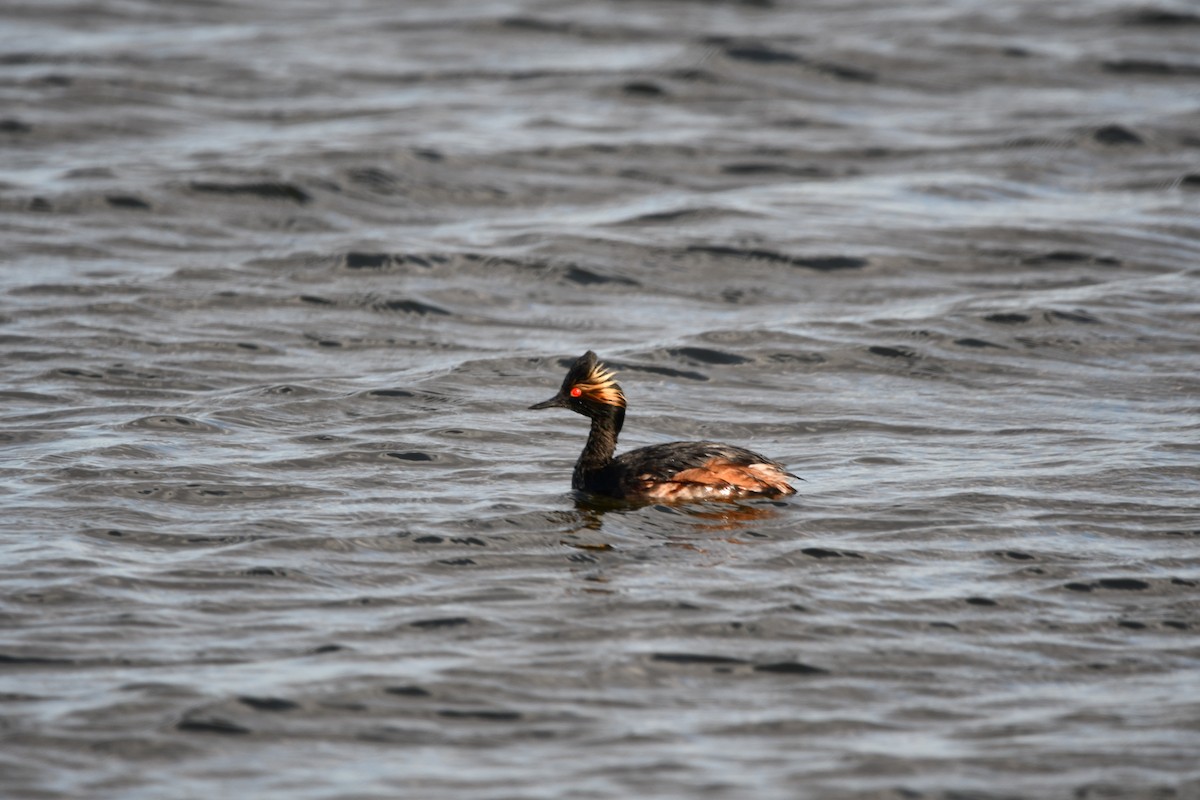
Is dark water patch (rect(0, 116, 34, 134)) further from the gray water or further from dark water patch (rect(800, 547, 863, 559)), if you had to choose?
dark water patch (rect(800, 547, 863, 559))

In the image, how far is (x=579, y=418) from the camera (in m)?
13.3

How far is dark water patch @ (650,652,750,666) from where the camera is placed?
27.1 feet

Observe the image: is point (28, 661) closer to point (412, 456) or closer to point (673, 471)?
point (412, 456)

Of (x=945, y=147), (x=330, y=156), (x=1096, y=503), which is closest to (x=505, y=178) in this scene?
(x=330, y=156)

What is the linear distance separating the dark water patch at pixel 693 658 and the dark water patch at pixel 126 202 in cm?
1237

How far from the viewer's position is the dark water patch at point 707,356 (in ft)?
48.0

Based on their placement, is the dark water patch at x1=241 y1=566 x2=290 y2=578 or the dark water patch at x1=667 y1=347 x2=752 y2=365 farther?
the dark water patch at x1=667 y1=347 x2=752 y2=365

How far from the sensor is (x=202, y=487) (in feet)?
35.8

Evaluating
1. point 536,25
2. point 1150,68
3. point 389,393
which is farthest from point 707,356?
point 536,25

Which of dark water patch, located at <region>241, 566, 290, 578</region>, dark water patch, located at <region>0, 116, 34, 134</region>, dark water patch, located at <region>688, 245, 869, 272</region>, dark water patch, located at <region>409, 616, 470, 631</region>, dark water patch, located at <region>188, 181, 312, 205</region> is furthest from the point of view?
dark water patch, located at <region>0, 116, 34, 134</region>

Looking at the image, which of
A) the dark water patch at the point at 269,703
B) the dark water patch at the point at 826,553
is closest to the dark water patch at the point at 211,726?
the dark water patch at the point at 269,703

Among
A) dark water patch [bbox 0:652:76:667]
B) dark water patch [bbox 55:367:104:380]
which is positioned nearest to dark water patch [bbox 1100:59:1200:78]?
dark water patch [bbox 55:367:104:380]

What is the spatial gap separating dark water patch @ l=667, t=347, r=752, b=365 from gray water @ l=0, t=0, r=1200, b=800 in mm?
55

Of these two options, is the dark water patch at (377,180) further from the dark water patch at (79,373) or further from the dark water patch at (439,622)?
the dark water patch at (439,622)
